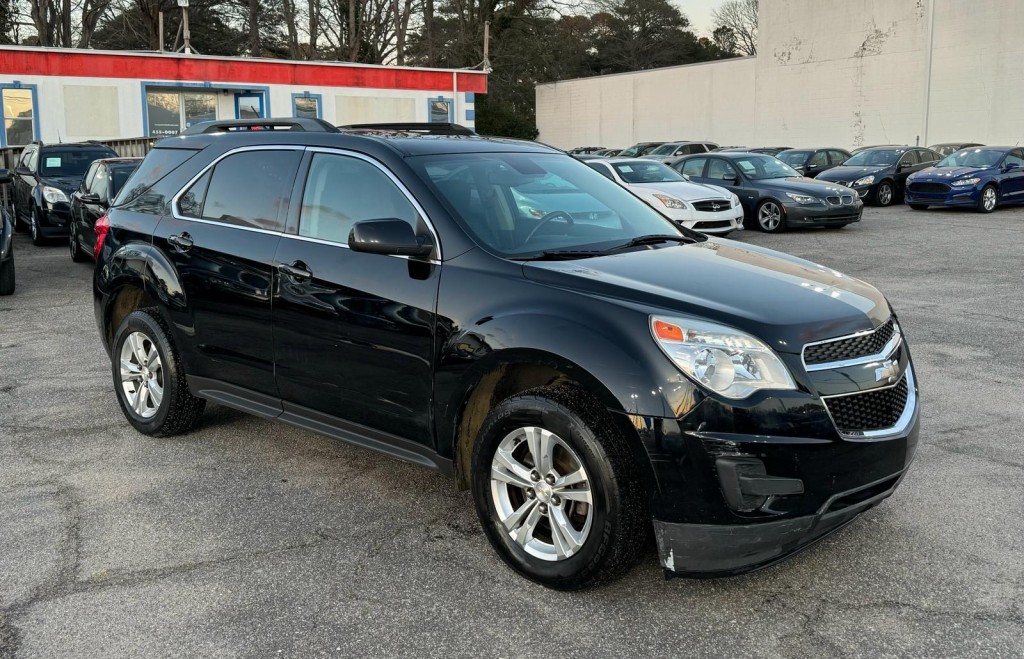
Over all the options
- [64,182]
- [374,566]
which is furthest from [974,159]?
[374,566]

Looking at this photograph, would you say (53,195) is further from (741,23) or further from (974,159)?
(741,23)

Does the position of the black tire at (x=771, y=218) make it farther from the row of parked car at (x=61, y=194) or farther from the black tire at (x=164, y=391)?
the black tire at (x=164, y=391)

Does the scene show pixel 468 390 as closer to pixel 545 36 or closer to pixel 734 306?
pixel 734 306

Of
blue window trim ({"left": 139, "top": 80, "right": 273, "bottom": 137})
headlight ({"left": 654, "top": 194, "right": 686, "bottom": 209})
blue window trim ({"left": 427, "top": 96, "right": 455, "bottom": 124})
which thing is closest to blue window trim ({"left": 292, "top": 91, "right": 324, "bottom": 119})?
blue window trim ({"left": 139, "top": 80, "right": 273, "bottom": 137})

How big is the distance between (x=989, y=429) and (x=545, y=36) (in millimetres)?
53405

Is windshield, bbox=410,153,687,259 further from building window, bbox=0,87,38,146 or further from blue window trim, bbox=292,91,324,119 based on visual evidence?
blue window trim, bbox=292,91,324,119

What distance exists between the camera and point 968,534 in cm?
405

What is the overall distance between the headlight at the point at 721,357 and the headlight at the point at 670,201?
12.5 m

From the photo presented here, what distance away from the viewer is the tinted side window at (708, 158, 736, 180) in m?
18.6

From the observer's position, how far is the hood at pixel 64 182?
621 inches

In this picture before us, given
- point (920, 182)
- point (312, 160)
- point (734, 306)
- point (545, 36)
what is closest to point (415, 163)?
point (312, 160)

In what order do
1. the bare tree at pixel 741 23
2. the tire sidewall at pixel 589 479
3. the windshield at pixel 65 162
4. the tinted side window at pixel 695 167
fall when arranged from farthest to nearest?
the bare tree at pixel 741 23
the tinted side window at pixel 695 167
the windshield at pixel 65 162
the tire sidewall at pixel 589 479

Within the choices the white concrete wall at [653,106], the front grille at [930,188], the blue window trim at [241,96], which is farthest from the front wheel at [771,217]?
the white concrete wall at [653,106]

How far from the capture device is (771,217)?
703 inches
